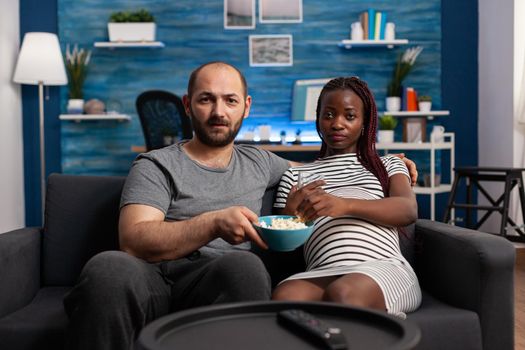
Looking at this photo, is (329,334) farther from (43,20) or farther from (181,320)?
(43,20)

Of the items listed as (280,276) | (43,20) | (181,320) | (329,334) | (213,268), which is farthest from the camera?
(43,20)

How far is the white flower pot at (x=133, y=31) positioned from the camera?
5.46 metres

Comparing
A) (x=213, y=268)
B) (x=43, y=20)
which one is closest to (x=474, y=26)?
(x=43, y=20)

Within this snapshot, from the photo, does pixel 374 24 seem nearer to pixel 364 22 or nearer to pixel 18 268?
pixel 364 22

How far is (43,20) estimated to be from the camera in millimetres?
5664

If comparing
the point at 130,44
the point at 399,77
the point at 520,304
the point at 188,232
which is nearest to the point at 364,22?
the point at 399,77

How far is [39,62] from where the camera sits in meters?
5.19

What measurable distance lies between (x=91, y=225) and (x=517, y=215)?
12.1 ft

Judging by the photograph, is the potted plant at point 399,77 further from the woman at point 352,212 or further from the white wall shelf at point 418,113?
the woman at point 352,212

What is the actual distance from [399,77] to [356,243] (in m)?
3.80

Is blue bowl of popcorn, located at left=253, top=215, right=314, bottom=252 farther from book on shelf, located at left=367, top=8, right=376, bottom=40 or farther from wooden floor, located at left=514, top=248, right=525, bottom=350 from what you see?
book on shelf, located at left=367, top=8, right=376, bottom=40

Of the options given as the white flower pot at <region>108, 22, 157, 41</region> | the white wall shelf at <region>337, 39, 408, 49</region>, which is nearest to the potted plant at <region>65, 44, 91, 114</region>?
the white flower pot at <region>108, 22, 157, 41</region>

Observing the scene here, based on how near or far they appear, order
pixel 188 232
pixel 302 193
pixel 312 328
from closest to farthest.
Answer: pixel 312 328
pixel 188 232
pixel 302 193

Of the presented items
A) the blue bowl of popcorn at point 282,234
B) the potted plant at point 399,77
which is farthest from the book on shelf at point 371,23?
the blue bowl of popcorn at point 282,234
